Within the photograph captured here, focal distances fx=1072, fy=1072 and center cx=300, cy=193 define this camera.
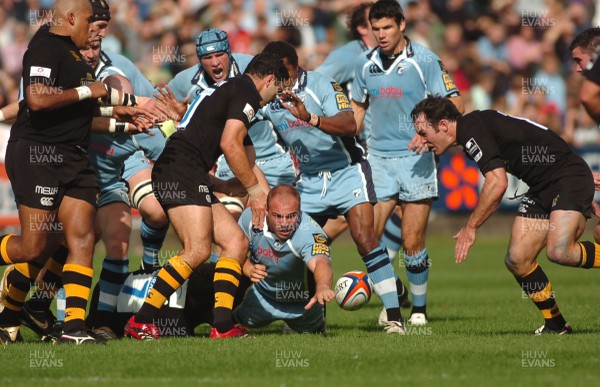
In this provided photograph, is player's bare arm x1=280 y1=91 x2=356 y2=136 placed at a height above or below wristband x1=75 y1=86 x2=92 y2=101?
below

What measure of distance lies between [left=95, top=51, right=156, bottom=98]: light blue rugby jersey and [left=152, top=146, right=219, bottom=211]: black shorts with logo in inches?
63.4

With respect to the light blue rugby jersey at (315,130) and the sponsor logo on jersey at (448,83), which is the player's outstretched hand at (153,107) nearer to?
the light blue rugby jersey at (315,130)

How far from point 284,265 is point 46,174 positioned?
246 cm

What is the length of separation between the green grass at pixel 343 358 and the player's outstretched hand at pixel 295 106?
2.16 metres

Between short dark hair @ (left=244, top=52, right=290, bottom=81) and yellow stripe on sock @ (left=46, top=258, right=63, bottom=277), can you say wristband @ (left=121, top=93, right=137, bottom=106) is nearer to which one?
short dark hair @ (left=244, top=52, right=290, bottom=81)

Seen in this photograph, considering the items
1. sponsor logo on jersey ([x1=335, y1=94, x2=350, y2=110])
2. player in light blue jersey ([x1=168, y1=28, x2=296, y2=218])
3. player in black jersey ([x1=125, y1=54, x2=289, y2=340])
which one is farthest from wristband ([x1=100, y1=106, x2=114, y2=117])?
sponsor logo on jersey ([x1=335, y1=94, x2=350, y2=110])

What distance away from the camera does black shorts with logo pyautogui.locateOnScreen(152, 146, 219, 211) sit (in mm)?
9805

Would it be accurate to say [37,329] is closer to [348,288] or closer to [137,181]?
[137,181]

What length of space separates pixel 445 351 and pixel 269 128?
526 centimetres

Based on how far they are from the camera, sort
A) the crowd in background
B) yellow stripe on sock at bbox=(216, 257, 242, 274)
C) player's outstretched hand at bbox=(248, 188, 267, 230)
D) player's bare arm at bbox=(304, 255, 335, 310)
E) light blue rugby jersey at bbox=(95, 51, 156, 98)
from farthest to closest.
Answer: the crowd in background
light blue rugby jersey at bbox=(95, 51, 156, 98)
yellow stripe on sock at bbox=(216, 257, 242, 274)
player's outstretched hand at bbox=(248, 188, 267, 230)
player's bare arm at bbox=(304, 255, 335, 310)

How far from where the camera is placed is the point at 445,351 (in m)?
8.70

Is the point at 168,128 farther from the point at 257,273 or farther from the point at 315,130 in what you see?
the point at 315,130

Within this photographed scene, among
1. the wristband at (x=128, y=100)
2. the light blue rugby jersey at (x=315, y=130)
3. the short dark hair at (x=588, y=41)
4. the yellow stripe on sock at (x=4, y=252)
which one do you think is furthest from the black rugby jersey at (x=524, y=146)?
the yellow stripe on sock at (x=4, y=252)

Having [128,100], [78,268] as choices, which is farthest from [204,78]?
[78,268]
